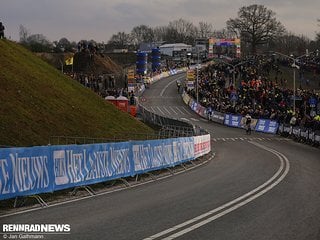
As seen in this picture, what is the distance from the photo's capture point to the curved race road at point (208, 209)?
33.0 ft

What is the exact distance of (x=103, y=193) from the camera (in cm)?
1612

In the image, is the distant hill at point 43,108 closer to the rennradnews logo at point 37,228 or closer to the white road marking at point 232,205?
the white road marking at point 232,205

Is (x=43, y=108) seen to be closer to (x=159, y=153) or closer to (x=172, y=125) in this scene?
(x=159, y=153)

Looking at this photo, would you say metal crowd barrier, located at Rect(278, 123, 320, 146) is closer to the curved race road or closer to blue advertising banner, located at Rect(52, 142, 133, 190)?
the curved race road

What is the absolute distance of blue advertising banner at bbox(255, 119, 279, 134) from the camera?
5251 centimetres

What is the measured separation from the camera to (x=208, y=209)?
12859 millimetres

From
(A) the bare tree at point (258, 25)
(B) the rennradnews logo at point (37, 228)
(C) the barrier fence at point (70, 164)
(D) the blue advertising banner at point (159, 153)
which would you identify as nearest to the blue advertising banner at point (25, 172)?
(C) the barrier fence at point (70, 164)

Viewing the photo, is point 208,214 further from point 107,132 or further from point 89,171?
point 107,132

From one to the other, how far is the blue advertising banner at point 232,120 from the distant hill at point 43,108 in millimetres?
18570

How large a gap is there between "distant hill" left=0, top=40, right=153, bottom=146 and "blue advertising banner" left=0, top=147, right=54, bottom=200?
1267 centimetres

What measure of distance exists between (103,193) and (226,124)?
48.3 metres

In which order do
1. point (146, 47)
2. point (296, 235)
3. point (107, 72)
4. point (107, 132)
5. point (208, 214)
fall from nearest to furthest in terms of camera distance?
1. point (296, 235)
2. point (208, 214)
3. point (107, 132)
4. point (107, 72)
5. point (146, 47)

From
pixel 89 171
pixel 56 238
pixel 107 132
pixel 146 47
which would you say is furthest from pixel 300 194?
pixel 146 47

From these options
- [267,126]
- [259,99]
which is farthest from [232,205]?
[259,99]
